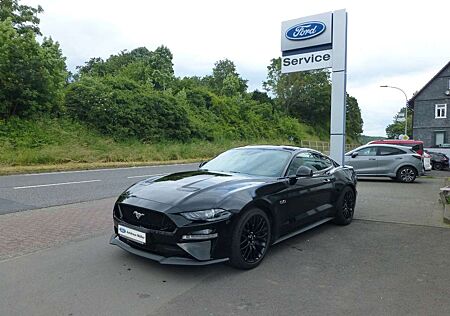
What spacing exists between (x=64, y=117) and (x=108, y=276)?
21145 mm

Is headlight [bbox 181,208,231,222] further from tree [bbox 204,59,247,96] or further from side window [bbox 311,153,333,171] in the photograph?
tree [bbox 204,59,247,96]

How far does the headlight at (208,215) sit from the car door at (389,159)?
38.0 ft

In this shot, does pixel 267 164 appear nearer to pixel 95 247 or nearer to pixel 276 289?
pixel 276 289

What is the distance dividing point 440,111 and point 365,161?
97.1 ft

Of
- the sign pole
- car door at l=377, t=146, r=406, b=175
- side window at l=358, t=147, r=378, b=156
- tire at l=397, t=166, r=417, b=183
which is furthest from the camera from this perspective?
side window at l=358, t=147, r=378, b=156

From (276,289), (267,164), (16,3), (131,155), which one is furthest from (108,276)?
(16,3)

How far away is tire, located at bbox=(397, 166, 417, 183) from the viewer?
1342cm

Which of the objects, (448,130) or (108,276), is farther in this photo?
(448,130)

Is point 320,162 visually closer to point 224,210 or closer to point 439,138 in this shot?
point 224,210

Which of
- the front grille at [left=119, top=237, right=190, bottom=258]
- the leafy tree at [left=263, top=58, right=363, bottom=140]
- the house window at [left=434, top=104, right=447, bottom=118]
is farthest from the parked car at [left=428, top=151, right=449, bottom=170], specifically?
the leafy tree at [left=263, top=58, right=363, bottom=140]

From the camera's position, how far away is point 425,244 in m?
5.13

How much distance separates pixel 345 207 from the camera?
6.32 metres

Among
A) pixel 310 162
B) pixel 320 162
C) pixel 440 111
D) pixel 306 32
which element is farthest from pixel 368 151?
pixel 440 111

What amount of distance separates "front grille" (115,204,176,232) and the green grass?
37.7ft
